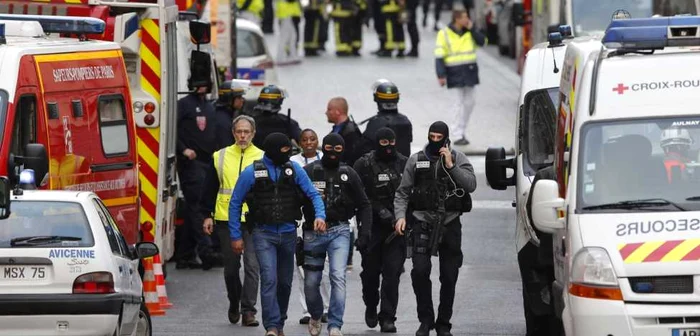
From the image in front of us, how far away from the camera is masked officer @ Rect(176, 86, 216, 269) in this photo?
59.5 ft

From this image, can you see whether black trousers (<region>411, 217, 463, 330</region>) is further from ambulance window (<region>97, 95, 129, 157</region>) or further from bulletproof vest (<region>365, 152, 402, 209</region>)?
ambulance window (<region>97, 95, 129, 157</region>)

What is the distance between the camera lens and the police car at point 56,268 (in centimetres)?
1084

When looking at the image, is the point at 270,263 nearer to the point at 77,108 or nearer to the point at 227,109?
the point at 77,108

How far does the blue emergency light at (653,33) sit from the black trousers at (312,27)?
2762 cm

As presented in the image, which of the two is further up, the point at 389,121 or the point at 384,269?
the point at 389,121

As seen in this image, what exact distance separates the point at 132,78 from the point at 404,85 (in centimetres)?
1603

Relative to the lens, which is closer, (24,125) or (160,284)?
(24,125)

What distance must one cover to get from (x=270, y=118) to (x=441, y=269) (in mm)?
3580

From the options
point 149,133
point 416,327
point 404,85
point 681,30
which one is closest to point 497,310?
point 416,327

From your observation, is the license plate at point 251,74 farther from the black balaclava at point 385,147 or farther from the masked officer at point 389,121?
the black balaclava at point 385,147

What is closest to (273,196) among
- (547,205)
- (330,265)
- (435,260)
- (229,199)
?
(330,265)

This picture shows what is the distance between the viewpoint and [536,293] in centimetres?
1288

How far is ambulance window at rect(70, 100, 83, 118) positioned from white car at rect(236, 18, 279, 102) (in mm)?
13236

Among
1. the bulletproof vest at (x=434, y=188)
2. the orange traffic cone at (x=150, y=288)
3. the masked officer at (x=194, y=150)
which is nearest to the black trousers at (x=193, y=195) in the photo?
the masked officer at (x=194, y=150)
